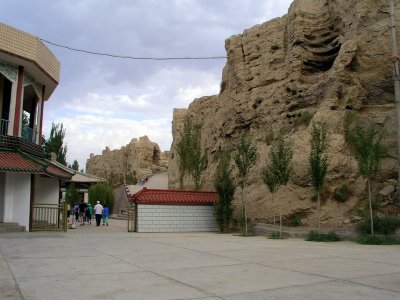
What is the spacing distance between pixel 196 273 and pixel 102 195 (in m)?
42.6

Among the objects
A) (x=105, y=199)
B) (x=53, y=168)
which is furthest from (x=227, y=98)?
(x=105, y=199)

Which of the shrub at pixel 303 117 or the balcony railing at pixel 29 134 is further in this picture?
the shrub at pixel 303 117

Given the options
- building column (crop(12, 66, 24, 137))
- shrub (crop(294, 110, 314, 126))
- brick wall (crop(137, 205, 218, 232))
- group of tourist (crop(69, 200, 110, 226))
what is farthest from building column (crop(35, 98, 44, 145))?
shrub (crop(294, 110, 314, 126))

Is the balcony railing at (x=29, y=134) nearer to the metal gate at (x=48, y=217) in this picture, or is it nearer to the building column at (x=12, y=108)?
the building column at (x=12, y=108)

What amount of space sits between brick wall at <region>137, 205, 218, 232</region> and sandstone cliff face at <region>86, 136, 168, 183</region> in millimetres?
48063

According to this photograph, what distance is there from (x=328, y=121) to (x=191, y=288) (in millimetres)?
17849

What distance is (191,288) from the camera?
744 centimetres

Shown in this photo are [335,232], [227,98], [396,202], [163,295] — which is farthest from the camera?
[227,98]

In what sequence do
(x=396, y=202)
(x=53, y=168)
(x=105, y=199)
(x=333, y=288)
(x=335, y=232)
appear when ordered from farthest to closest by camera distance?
(x=105, y=199)
(x=53, y=168)
(x=396, y=202)
(x=335, y=232)
(x=333, y=288)

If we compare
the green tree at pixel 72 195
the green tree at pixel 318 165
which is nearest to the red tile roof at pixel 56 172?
the green tree at pixel 318 165

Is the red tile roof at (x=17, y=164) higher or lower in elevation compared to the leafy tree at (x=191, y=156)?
lower

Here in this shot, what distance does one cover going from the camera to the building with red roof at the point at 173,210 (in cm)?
2372

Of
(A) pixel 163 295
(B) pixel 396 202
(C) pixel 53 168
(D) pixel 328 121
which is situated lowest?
(A) pixel 163 295

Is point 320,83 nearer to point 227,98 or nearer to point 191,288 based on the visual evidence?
point 227,98
